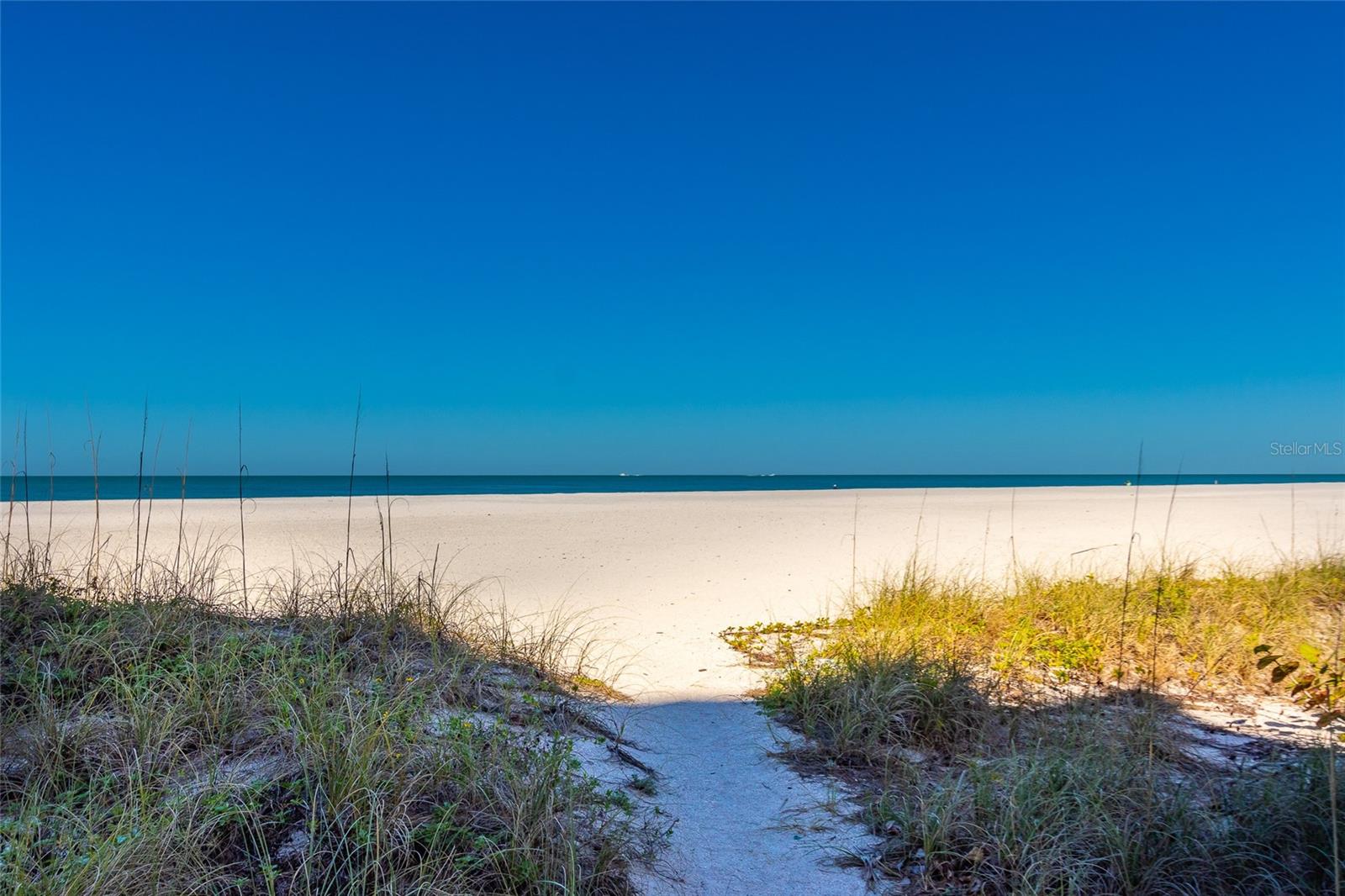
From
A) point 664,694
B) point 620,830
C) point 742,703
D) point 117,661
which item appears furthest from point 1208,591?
point 117,661

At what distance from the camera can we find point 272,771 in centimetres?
312

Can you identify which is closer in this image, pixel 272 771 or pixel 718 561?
pixel 272 771

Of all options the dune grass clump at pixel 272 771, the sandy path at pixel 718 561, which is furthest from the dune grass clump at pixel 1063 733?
the dune grass clump at pixel 272 771

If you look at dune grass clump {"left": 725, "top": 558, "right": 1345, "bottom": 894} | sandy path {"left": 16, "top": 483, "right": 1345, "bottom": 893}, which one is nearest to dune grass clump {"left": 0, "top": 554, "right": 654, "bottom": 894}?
sandy path {"left": 16, "top": 483, "right": 1345, "bottom": 893}

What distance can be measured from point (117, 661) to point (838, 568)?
32.1 ft

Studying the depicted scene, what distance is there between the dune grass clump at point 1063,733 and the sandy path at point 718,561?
0.43 m

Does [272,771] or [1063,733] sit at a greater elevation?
[272,771]

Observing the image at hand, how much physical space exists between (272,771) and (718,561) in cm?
1005

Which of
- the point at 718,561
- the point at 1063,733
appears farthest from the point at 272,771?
the point at 718,561

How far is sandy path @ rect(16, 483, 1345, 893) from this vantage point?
3672mm

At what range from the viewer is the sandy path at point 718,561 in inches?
145

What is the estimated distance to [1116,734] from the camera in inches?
163

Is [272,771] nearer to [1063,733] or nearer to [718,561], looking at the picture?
[1063,733]

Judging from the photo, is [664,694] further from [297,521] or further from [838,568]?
[297,521]
